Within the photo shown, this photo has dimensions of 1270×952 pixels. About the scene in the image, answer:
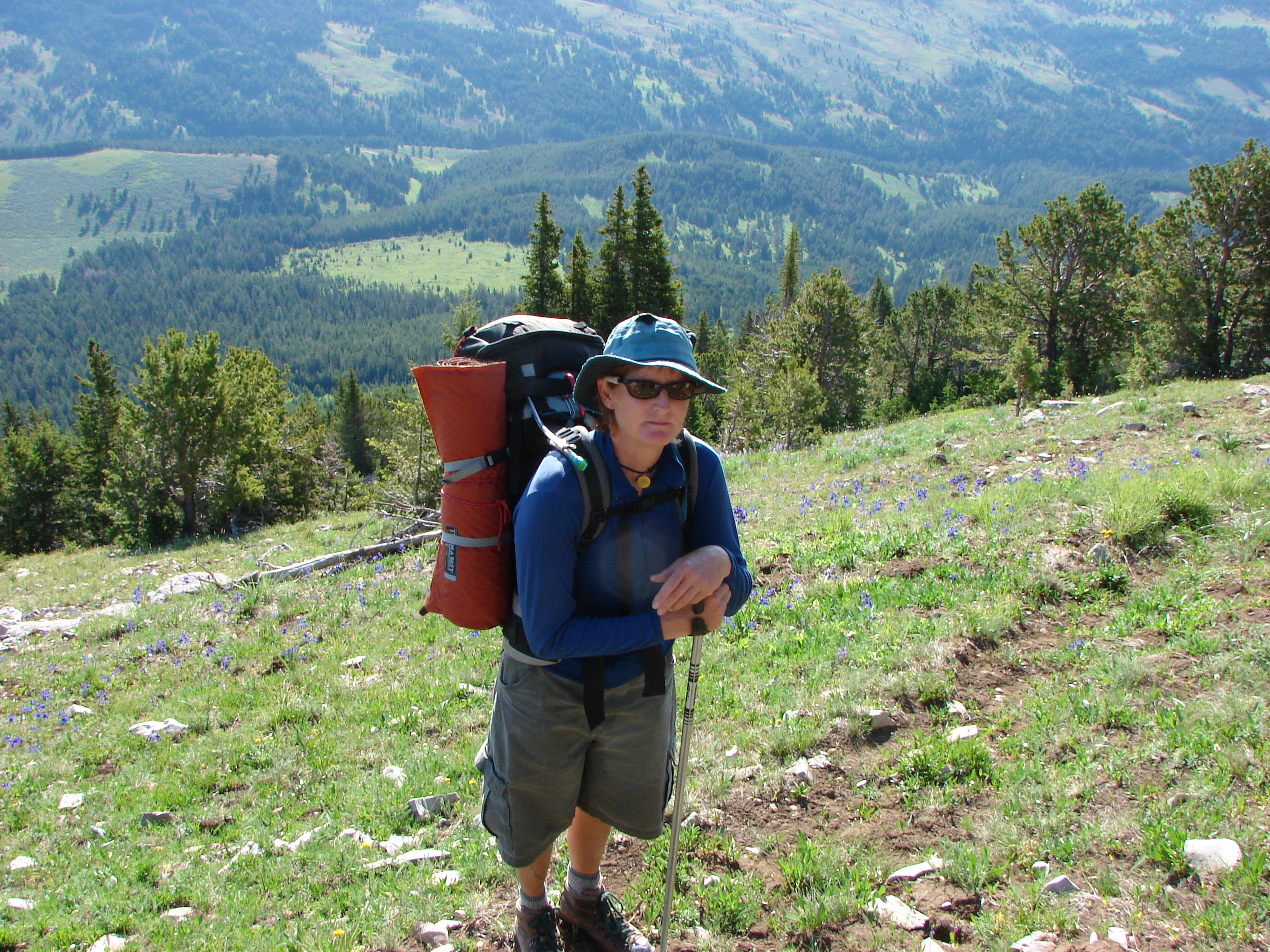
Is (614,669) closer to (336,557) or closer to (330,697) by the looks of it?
(330,697)

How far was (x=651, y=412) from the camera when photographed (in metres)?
2.95

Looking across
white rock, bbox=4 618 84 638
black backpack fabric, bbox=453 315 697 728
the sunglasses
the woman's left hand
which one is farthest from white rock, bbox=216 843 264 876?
white rock, bbox=4 618 84 638

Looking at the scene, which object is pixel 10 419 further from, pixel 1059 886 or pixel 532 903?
pixel 1059 886

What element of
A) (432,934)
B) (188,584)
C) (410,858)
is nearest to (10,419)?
(188,584)

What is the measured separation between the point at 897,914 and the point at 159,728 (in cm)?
713

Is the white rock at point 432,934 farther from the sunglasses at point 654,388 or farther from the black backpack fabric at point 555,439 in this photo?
the sunglasses at point 654,388

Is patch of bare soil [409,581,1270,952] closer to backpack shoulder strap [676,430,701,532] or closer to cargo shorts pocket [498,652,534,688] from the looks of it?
cargo shorts pocket [498,652,534,688]

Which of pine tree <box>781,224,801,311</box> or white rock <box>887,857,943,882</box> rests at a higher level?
pine tree <box>781,224,801,311</box>

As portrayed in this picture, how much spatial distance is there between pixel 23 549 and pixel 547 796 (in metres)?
72.1

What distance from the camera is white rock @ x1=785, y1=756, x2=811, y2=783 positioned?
4766mm

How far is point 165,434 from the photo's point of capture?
1213 inches

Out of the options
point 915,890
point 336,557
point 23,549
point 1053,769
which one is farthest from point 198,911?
point 23,549

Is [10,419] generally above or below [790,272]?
below

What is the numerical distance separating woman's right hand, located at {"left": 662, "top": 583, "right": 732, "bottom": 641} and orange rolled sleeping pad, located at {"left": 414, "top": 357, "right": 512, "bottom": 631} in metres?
0.78
